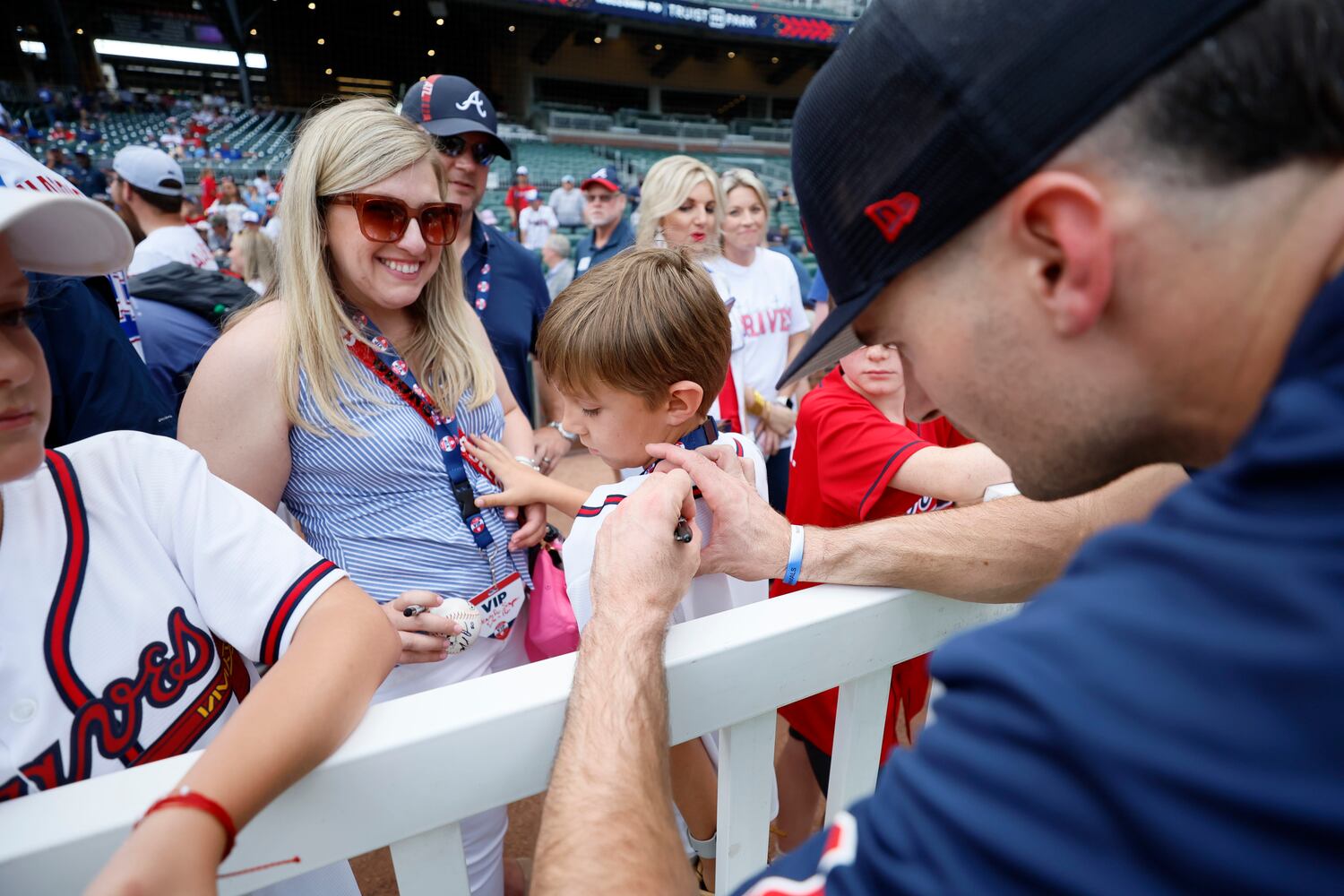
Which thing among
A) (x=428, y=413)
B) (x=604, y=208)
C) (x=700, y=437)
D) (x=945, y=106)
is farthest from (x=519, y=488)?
(x=604, y=208)

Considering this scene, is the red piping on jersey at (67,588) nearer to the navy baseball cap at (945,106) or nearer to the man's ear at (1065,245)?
the navy baseball cap at (945,106)

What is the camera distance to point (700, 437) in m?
1.70

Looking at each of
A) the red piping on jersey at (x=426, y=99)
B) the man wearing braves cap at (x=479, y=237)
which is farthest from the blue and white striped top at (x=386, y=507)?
the red piping on jersey at (x=426, y=99)

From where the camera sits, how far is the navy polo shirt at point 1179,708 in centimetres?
43

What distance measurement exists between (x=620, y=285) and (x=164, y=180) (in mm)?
3642

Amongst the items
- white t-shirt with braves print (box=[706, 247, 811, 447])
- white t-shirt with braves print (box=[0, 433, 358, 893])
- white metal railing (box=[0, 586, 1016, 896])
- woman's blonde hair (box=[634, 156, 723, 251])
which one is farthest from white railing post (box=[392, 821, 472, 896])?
woman's blonde hair (box=[634, 156, 723, 251])

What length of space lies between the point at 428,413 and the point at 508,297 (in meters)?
1.54

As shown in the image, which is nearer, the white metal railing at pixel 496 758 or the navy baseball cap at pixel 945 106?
the navy baseball cap at pixel 945 106

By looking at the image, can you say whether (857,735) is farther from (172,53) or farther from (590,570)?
(172,53)

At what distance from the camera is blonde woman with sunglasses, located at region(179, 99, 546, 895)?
1.61 metres

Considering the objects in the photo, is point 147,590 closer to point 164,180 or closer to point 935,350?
point 935,350

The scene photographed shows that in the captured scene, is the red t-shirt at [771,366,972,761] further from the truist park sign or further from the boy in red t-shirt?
the truist park sign

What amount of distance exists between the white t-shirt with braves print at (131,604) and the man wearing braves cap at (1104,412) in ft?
1.80

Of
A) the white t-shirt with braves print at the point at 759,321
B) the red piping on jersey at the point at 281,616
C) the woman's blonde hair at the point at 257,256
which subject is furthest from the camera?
the woman's blonde hair at the point at 257,256
